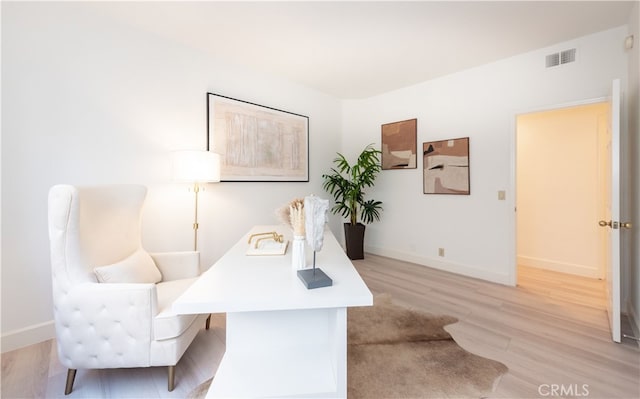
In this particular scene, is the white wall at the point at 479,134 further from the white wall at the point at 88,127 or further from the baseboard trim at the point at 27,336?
the baseboard trim at the point at 27,336

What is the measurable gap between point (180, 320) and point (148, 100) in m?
2.09

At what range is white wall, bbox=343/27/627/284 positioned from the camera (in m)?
2.56

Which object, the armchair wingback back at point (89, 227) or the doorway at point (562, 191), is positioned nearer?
the armchair wingback back at point (89, 227)

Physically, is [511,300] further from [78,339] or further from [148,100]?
[148,100]

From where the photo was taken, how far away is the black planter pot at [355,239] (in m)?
3.99

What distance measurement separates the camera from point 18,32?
6.10ft

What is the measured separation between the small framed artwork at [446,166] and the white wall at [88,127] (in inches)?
102

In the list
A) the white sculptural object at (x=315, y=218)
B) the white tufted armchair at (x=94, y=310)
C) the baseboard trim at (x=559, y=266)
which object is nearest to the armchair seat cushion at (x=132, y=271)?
the white tufted armchair at (x=94, y=310)

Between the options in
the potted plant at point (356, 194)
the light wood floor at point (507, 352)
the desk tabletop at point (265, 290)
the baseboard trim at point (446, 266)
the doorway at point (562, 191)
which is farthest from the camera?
the potted plant at point (356, 194)

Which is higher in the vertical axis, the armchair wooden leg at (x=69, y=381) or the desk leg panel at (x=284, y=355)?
the desk leg panel at (x=284, y=355)

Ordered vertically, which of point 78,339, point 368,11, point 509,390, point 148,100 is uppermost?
point 368,11

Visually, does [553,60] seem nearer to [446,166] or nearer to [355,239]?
[446,166]

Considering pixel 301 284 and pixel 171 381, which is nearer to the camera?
pixel 301 284

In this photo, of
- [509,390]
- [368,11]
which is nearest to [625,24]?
[368,11]
